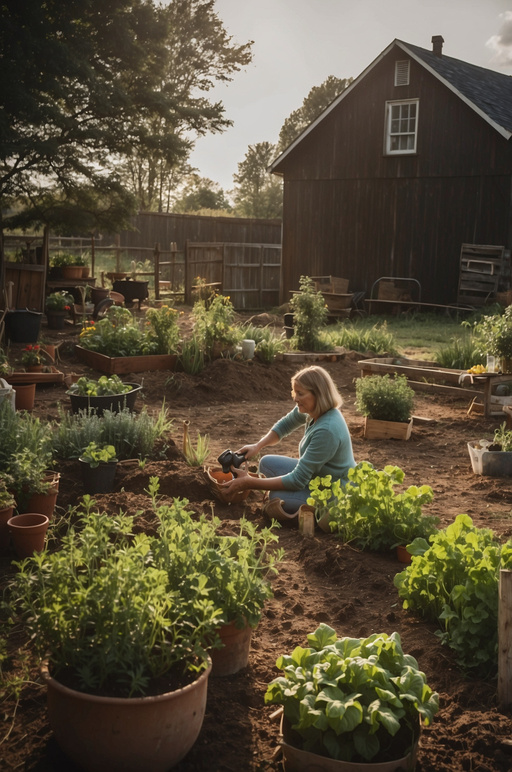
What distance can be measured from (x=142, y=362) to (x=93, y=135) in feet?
23.4

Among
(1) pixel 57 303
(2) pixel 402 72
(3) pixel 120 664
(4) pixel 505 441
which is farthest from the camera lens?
(2) pixel 402 72

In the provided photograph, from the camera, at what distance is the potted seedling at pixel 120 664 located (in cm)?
252

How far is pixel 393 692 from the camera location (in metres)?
2.76

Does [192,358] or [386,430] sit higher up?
[192,358]

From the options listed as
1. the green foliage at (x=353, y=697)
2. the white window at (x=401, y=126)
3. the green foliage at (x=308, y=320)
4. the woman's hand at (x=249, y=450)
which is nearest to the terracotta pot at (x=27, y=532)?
the woman's hand at (x=249, y=450)

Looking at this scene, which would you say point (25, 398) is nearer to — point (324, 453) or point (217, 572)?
point (324, 453)

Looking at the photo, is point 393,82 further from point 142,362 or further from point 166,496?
point 166,496

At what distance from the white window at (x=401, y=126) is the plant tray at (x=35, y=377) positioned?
13.1 metres

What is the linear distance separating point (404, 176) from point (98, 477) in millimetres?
16207

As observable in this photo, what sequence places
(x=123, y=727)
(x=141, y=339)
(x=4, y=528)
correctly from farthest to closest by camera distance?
1. (x=141, y=339)
2. (x=4, y=528)
3. (x=123, y=727)

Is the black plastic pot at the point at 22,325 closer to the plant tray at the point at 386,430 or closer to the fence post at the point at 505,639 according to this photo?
the plant tray at the point at 386,430

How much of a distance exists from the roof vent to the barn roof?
0.15 metres

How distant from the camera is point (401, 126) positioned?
65.3 feet

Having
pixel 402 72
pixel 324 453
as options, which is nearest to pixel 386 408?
pixel 324 453
